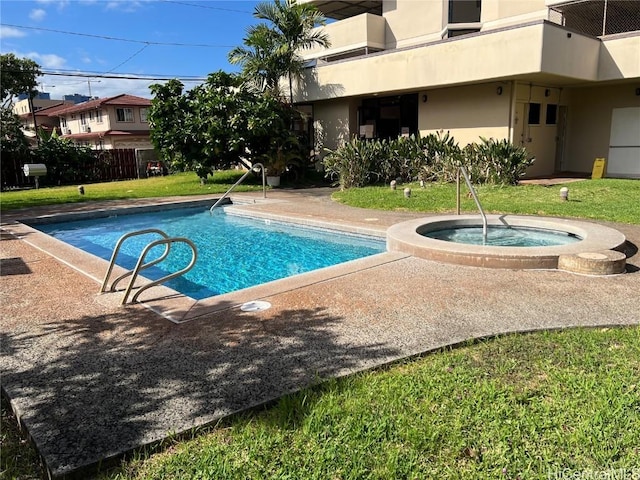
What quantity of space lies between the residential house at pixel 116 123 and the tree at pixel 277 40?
20849 mm

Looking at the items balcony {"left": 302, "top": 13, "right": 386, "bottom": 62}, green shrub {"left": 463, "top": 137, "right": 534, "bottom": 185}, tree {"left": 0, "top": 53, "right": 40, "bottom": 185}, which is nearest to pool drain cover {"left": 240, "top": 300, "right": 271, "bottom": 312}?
green shrub {"left": 463, "top": 137, "right": 534, "bottom": 185}

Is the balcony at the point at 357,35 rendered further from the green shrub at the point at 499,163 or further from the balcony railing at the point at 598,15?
the green shrub at the point at 499,163

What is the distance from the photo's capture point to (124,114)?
3791cm

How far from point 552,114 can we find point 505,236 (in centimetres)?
1074

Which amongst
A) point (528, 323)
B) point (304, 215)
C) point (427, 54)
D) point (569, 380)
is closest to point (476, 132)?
point (427, 54)

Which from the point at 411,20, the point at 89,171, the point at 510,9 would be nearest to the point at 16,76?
the point at 89,171

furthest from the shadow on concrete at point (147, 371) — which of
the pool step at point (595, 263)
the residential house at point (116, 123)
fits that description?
the residential house at point (116, 123)

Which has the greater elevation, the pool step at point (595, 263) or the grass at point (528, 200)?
the grass at point (528, 200)

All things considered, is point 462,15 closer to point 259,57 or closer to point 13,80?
point 259,57

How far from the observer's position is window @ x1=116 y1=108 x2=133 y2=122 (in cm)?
3762

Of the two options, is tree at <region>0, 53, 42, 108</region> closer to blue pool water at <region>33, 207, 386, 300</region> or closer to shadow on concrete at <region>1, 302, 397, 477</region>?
blue pool water at <region>33, 207, 386, 300</region>

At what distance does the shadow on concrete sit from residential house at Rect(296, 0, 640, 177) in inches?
488

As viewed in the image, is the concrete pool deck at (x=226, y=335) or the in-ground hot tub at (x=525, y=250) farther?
the in-ground hot tub at (x=525, y=250)

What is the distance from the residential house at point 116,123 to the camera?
36688mm
